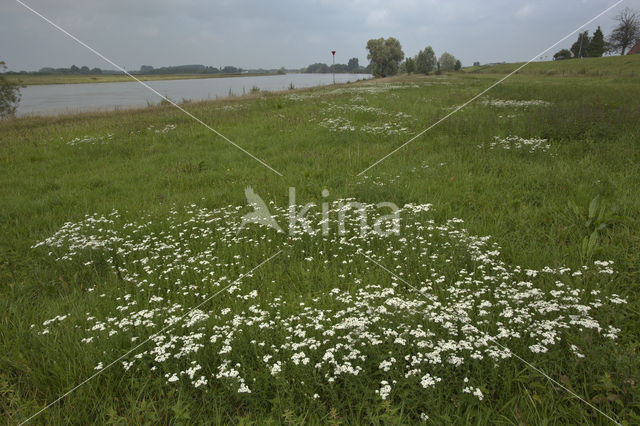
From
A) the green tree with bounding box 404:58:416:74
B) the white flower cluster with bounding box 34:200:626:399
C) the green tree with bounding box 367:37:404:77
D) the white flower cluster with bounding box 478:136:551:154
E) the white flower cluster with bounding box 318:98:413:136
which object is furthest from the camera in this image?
the green tree with bounding box 404:58:416:74

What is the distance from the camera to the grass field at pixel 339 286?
3307 millimetres

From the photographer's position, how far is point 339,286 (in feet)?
16.4

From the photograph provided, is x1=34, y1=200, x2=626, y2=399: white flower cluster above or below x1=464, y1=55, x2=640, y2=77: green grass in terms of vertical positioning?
below

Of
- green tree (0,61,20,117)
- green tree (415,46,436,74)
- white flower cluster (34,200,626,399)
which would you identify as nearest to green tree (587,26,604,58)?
green tree (415,46,436,74)

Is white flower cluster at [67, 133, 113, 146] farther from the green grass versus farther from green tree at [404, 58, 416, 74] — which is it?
the green grass

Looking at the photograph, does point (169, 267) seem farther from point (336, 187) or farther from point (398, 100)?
point (398, 100)

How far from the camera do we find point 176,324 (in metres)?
4.25

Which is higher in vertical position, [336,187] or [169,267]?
[336,187]

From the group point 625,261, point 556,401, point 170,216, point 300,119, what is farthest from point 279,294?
point 300,119

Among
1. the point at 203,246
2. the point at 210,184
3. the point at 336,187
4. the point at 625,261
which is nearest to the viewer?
the point at 625,261

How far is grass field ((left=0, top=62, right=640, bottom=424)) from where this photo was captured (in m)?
3.31

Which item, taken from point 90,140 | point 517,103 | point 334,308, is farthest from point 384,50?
point 334,308

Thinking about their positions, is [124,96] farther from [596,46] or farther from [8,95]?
[596,46]

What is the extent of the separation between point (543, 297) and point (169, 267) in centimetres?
526
